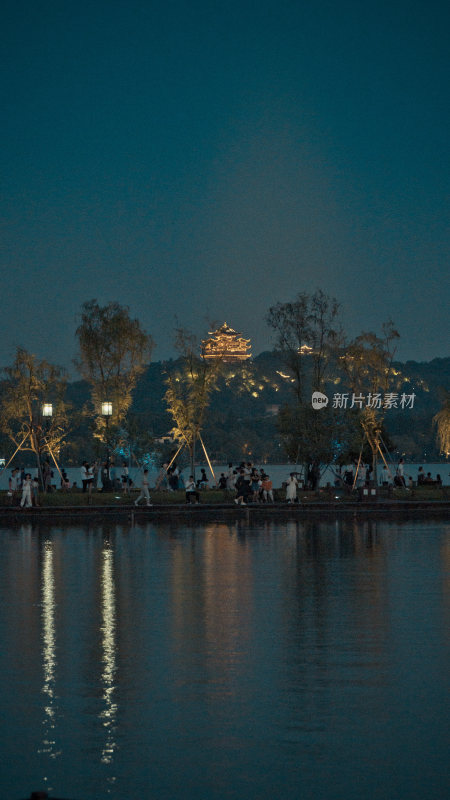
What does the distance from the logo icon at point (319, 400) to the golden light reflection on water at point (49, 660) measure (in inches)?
1185

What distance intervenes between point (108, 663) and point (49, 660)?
2.14ft

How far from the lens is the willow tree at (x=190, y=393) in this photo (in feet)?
161

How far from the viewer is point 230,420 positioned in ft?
513

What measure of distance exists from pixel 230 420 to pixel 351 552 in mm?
134763

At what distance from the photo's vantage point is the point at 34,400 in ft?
163

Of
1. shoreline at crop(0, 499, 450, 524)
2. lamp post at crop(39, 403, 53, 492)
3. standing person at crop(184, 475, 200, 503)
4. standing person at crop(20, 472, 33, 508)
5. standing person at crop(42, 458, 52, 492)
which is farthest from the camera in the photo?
standing person at crop(42, 458, 52, 492)

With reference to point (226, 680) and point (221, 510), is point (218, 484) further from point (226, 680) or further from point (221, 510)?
point (226, 680)

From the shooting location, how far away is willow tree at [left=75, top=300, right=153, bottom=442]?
50781 mm

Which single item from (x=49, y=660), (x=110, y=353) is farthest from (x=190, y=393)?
(x=49, y=660)

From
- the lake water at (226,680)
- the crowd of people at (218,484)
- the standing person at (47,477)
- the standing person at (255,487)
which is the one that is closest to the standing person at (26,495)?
the crowd of people at (218,484)

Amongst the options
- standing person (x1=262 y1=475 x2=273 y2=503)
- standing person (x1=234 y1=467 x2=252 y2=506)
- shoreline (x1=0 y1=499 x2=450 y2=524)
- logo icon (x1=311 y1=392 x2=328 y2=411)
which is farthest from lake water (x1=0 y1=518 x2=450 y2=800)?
logo icon (x1=311 y1=392 x2=328 y2=411)

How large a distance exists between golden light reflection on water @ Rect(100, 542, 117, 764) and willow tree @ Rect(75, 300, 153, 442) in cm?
3340

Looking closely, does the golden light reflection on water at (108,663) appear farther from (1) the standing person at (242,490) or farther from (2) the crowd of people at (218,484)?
(2) the crowd of people at (218,484)

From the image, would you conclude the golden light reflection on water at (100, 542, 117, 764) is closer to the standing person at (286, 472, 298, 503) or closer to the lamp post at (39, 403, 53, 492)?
the standing person at (286, 472, 298, 503)
